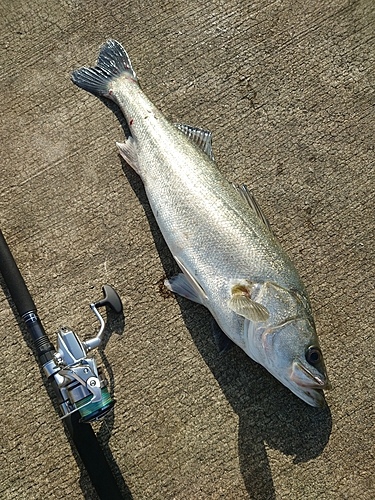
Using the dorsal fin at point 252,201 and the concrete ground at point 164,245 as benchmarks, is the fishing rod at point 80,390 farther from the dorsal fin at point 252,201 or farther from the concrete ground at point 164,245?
the dorsal fin at point 252,201

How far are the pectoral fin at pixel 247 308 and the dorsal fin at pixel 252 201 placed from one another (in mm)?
544

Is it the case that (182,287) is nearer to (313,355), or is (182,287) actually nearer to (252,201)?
(252,201)

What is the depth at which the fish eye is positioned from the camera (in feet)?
8.88

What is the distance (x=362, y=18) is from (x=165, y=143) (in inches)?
78.0

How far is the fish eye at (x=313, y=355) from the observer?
271cm

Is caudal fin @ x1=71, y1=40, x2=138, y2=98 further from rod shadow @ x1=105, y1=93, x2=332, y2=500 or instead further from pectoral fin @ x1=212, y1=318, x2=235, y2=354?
pectoral fin @ x1=212, y1=318, x2=235, y2=354

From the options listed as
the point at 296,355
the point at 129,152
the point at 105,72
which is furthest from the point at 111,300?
the point at 105,72

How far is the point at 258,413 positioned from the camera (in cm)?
297

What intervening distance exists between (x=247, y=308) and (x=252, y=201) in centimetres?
76

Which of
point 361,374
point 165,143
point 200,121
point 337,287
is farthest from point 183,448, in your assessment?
point 200,121

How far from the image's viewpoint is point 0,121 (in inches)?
128

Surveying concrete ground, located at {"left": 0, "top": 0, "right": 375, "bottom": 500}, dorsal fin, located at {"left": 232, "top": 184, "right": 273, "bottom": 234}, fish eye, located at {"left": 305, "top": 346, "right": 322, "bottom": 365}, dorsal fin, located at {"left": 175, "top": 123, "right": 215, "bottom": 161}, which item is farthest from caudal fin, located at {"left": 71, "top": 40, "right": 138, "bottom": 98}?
fish eye, located at {"left": 305, "top": 346, "right": 322, "bottom": 365}

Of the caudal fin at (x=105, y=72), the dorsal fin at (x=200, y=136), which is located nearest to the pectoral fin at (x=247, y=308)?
the dorsal fin at (x=200, y=136)

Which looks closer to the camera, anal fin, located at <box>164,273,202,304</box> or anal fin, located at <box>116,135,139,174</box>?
anal fin, located at <box>164,273,202,304</box>
